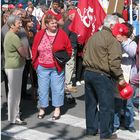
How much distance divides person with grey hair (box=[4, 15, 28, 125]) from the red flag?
1.49 metres

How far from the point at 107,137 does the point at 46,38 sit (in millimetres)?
1995

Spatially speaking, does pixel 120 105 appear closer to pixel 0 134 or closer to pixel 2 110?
pixel 0 134

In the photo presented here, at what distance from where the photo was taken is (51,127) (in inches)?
279

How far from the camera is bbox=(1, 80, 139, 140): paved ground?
654cm

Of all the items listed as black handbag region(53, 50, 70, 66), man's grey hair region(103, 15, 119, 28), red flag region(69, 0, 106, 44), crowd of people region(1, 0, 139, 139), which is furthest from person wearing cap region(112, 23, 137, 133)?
red flag region(69, 0, 106, 44)

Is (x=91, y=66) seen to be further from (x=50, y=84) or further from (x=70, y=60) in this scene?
(x=70, y=60)

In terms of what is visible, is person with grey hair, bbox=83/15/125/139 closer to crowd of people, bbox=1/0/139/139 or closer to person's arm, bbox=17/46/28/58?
crowd of people, bbox=1/0/139/139

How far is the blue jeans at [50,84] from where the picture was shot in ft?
24.1

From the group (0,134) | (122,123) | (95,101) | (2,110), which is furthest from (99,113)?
(2,110)

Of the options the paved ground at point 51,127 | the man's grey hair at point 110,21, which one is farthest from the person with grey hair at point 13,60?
the man's grey hair at point 110,21

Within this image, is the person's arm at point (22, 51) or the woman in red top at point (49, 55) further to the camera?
the woman in red top at point (49, 55)

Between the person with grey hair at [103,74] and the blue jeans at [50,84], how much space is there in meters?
1.13

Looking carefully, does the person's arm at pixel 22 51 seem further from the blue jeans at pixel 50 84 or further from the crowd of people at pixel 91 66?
the blue jeans at pixel 50 84

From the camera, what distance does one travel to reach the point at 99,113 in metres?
6.31
